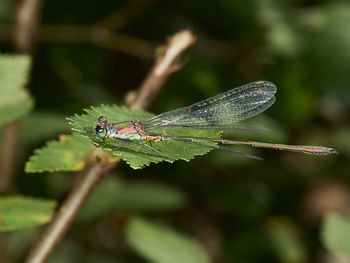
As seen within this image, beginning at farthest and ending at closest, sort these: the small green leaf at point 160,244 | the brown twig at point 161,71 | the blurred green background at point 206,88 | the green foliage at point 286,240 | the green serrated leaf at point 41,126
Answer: the green foliage at point 286,240
the blurred green background at point 206,88
the green serrated leaf at point 41,126
the small green leaf at point 160,244
the brown twig at point 161,71

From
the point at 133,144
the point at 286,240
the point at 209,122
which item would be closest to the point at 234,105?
the point at 209,122

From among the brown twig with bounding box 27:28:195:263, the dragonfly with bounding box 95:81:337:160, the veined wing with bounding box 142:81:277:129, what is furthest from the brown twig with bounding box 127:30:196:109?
the veined wing with bounding box 142:81:277:129

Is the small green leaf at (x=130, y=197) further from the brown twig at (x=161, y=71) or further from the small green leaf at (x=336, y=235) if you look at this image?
the brown twig at (x=161, y=71)

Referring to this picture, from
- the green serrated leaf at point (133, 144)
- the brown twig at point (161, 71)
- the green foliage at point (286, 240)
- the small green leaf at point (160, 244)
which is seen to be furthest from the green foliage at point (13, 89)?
the green foliage at point (286, 240)

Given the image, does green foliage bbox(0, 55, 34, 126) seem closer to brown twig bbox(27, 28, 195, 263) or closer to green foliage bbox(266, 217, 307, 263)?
brown twig bbox(27, 28, 195, 263)

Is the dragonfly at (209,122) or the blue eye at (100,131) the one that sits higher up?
the blue eye at (100,131)
